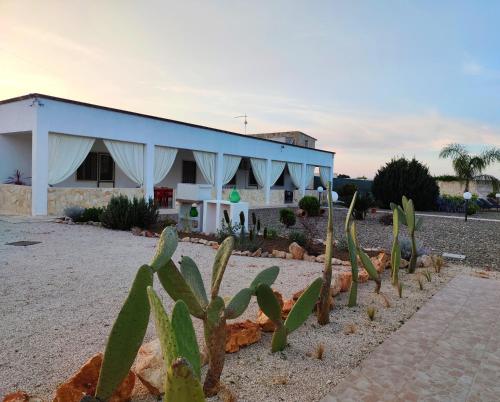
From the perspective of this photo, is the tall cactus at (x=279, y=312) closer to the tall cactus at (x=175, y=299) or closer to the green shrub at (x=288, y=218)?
the tall cactus at (x=175, y=299)

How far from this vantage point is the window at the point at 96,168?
14.2 m

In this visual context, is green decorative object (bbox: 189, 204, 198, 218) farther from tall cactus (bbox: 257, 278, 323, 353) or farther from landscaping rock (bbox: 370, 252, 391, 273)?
tall cactus (bbox: 257, 278, 323, 353)

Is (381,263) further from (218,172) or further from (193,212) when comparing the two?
(218,172)

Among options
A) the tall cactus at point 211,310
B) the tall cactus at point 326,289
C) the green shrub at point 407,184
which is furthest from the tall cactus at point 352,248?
the green shrub at point 407,184

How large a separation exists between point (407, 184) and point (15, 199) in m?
17.4

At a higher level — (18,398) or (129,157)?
(129,157)

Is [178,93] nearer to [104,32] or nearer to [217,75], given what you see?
[217,75]

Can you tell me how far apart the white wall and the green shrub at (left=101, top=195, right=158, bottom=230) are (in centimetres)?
525

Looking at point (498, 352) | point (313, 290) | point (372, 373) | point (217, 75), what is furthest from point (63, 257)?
point (217, 75)

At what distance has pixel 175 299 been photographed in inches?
85.2

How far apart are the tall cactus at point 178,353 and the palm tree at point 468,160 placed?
29.3 metres

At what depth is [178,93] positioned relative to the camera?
12.2 metres

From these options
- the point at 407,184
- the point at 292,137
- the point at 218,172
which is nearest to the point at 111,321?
the point at 218,172

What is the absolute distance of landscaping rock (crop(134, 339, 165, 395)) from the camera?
2.15 meters
